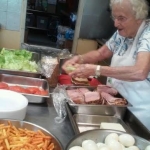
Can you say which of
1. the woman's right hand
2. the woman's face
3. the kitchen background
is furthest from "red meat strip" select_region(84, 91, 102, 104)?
the kitchen background

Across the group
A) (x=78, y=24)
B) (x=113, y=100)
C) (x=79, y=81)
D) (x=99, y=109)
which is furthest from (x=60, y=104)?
(x=78, y=24)

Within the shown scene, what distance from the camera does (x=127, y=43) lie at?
6.44 feet

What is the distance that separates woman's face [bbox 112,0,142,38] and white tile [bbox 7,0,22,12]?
2622mm

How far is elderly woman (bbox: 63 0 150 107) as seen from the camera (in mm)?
1604

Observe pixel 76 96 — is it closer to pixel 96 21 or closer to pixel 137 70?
pixel 137 70

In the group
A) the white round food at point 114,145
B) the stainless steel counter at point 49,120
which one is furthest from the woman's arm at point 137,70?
the white round food at point 114,145

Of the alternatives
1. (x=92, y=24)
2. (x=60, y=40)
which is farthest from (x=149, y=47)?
(x=60, y=40)

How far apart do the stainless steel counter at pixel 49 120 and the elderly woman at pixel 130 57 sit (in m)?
0.34

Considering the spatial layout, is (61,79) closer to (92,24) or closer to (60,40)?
(92,24)

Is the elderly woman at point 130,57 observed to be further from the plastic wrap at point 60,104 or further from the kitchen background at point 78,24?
the kitchen background at point 78,24

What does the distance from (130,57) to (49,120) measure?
84 centimetres

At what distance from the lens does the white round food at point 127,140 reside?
1.16m

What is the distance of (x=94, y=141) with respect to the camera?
46.3 inches

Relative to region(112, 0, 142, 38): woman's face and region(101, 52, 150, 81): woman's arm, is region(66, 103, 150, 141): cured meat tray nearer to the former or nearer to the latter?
region(101, 52, 150, 81): woman's arm
